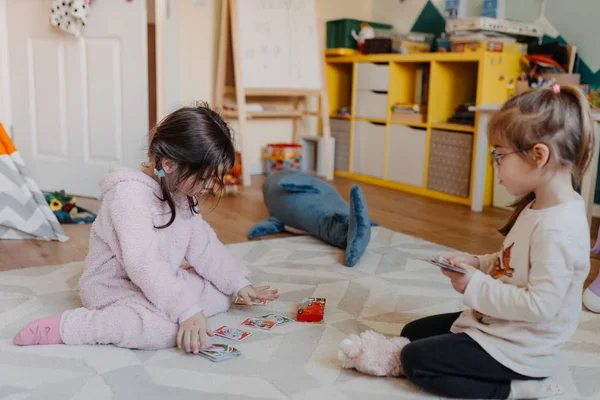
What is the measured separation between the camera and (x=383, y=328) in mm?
1457

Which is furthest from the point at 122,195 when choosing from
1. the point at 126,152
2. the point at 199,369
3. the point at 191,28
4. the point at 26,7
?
the point at 191,28

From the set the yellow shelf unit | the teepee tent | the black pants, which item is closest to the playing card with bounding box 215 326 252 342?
the black pants

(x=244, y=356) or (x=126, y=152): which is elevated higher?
(x=126, y=152)

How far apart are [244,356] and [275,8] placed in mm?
2731

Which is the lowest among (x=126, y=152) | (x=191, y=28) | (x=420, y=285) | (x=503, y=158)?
(x=420, y=285)

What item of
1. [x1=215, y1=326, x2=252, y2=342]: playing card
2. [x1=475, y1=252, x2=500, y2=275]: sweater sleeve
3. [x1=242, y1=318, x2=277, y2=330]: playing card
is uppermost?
[x1=475, y1=252, x2=500, y2=275]: sweater sleeve

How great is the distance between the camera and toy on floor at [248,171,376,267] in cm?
215

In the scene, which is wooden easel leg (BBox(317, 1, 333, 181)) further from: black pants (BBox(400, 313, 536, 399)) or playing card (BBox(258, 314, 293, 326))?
black pants (BBox(400, 313, 536, 399))

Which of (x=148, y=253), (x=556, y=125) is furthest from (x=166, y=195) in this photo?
(x=556, y=125)

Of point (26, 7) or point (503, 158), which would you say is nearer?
point (503, 158)

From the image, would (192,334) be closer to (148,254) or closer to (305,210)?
(148,254)

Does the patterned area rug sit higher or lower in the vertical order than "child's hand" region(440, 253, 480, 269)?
lower

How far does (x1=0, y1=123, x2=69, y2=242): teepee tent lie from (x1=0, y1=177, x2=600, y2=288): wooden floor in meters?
0.05

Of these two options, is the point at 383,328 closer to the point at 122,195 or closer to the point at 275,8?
the point at 122,195
